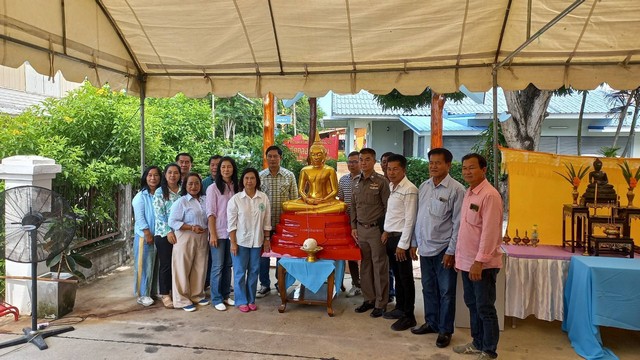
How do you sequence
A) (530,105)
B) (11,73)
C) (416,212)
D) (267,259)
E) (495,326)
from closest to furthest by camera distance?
(495,326)
(416,212)
(267,259)
(530,105)
(11,73)

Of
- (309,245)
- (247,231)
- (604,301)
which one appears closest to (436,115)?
(309,245)

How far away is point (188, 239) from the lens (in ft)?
15.8

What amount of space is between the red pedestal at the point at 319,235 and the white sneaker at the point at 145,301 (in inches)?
59.3

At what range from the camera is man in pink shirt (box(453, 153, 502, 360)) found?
10.9 feet

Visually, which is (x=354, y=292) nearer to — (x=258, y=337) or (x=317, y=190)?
(x=317, y=190)

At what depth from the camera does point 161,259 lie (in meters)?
4.92

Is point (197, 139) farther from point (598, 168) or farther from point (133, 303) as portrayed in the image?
point (598, 168)

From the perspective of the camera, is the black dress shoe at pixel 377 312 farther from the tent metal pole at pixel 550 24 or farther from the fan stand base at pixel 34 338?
the fan stand base at pixel 34 338

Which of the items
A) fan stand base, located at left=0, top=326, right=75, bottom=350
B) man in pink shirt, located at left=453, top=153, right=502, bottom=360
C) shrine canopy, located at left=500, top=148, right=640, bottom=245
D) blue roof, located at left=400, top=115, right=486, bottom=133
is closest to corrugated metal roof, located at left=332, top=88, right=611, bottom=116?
blue roof, located at left=400, top=115, right=486, bottom=133

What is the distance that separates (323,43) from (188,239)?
8.58 feet

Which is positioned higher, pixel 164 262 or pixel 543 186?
pixel 543 186

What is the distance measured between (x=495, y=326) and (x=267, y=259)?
9.30 ft

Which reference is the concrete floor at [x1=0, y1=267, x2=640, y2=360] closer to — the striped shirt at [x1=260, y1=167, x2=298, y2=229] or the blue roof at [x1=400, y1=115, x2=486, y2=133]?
the striped shirt at [x1=260, y1=167, x2=298, y2=229]

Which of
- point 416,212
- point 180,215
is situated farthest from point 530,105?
point 180,215
